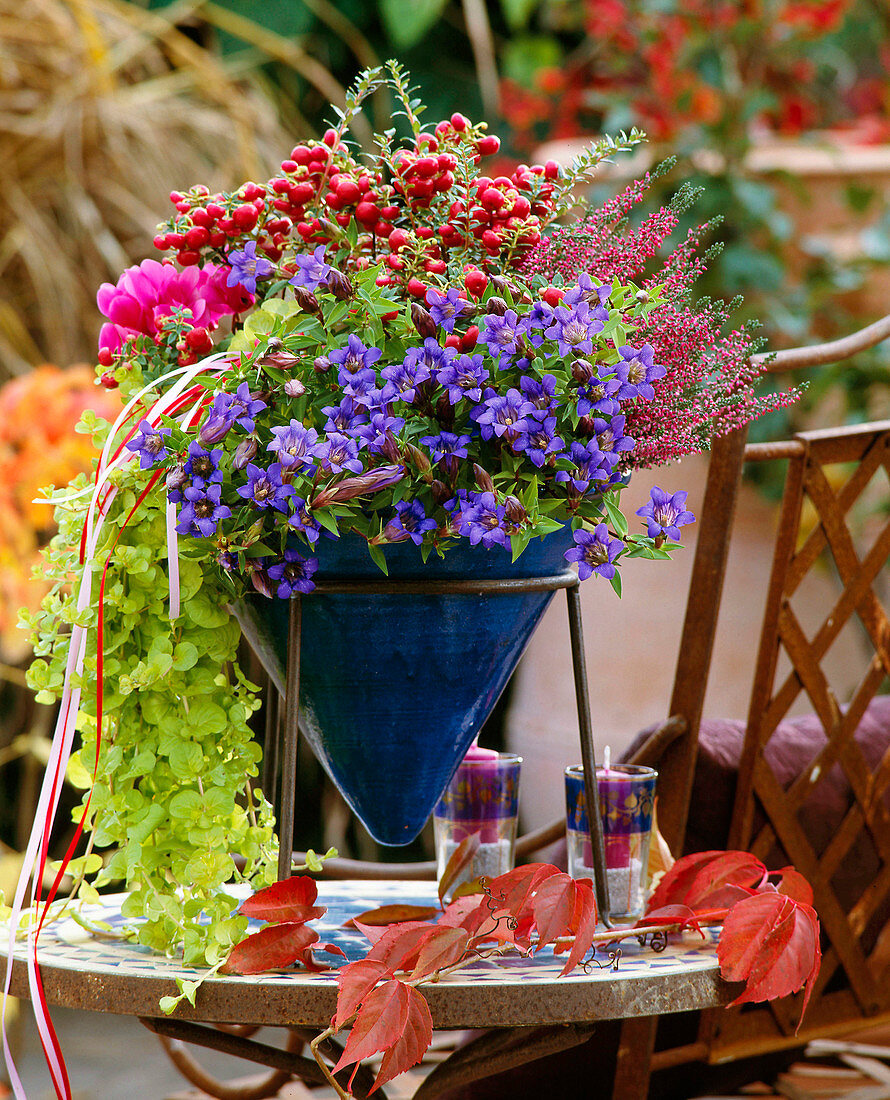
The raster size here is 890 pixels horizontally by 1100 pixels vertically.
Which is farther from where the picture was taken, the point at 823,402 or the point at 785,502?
the point at 823,402

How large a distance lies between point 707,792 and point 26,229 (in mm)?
1530

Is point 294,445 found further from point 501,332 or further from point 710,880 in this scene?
point 710,880

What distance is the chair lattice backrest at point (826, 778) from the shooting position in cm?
100

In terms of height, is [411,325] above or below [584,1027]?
above

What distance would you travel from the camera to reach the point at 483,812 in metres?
0.89

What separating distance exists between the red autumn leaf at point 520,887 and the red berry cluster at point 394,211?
13.3 inches

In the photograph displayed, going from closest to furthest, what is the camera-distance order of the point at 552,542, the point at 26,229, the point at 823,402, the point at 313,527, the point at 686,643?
1. the point at 313,527
2. the point at 552,542
3. the point at 686,643
4. the point at 26,229
5. the point at 823,402

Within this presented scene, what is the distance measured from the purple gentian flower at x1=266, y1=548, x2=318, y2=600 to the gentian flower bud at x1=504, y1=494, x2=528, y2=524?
0.11 metres

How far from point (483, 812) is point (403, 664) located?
191mm

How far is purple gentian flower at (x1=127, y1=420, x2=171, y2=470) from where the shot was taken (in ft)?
2.24

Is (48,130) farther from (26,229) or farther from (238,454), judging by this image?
(238,454)

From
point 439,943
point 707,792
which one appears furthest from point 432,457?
point 707,792

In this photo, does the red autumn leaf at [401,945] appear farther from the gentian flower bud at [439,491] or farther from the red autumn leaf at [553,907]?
the gentian flower bud at [439,491]

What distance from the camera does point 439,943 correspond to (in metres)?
0.67
